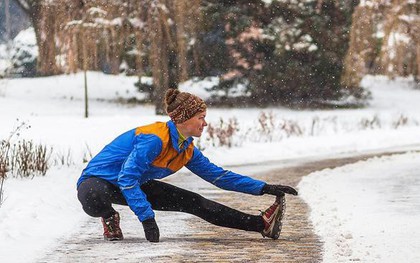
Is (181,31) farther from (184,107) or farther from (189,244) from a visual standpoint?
(184,107)

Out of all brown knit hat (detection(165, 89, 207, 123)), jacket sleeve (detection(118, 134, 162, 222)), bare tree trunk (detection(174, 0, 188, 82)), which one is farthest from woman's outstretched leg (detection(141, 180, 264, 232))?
bare tree trunk (detection(174, 0, 188, 82))

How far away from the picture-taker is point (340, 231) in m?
7.54

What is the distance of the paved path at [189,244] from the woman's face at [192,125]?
85cm

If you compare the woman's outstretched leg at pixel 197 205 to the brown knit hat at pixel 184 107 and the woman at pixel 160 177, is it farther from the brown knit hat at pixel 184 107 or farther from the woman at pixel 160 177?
the brown knit hat at pixel 184 107

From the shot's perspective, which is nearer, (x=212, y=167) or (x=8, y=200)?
(x=212, y=167)

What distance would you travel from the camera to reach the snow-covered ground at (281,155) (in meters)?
7.29

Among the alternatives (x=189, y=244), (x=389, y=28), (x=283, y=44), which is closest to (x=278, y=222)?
(x=189, y=244)

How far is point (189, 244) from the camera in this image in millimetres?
7047

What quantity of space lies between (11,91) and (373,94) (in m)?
14.9

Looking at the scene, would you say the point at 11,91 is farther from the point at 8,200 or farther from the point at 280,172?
the point at 8,200

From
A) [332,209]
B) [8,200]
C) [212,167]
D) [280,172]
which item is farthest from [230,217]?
[280,172]

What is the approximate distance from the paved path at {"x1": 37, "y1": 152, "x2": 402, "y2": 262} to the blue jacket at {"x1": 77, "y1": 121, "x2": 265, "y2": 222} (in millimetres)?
380

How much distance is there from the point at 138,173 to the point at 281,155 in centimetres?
1256

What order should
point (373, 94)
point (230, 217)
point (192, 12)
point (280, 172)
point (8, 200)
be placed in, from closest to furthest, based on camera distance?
point (230, 217), point (8, 200), point (280, 172), point (192, 12), point (373, 94)
